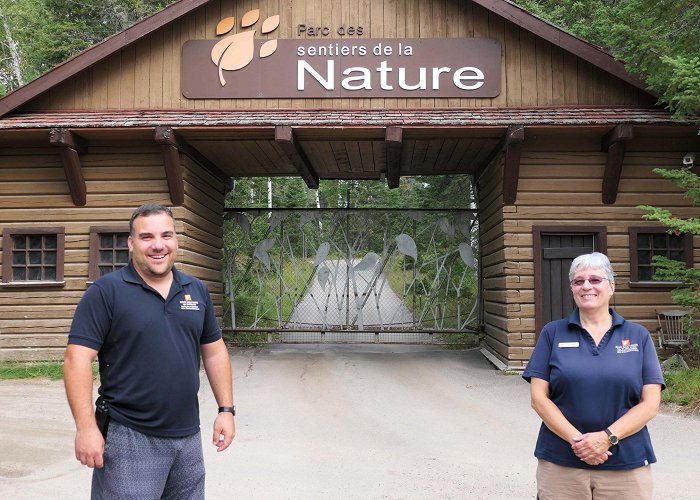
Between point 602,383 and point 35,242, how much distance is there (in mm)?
9541

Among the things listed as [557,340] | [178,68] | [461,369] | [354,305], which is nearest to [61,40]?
[178,68]

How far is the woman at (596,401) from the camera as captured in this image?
8.91 feet

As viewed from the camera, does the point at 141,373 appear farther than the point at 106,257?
No

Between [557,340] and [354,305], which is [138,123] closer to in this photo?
[354,305]

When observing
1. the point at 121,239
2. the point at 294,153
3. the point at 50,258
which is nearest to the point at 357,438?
the point at 294,153

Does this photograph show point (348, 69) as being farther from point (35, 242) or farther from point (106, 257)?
point (35, 242)

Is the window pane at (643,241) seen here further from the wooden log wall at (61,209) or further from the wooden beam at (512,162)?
the wooden log wall at (61,209)

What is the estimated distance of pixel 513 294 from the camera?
31.4 feet

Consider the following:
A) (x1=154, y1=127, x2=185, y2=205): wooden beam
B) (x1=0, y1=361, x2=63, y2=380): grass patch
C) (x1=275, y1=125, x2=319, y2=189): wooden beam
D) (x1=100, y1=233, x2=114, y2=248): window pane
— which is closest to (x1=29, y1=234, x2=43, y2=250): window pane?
(x1=100, y1=233, x2=114, y2=248): window pane

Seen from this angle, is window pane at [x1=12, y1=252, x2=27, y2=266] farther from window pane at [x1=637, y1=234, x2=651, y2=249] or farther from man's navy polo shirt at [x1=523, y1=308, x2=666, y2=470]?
window pane at [x1=637, y1=234, x2=651, y2=249]

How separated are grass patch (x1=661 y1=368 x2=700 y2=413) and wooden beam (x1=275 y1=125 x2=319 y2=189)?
5.98 metres

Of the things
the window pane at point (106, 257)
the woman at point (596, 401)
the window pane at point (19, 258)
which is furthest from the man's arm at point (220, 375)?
the window pane at point (19, 258)

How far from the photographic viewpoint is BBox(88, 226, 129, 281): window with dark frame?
984 cm

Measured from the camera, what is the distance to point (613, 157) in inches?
368
